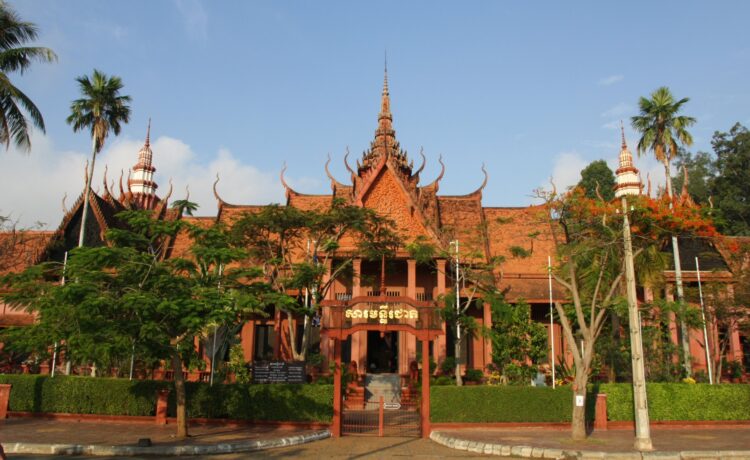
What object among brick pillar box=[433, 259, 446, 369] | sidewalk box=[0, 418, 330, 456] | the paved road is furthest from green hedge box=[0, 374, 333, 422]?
brick pillar box=[433, 259, 446, 369]

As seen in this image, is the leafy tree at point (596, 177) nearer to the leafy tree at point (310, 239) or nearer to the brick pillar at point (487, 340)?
the brick pillar at point (487, 340)

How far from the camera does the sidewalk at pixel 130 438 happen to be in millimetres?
13984

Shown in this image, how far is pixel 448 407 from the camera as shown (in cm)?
1845

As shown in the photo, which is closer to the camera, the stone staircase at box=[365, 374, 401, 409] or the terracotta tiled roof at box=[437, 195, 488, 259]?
the stone staircase at box=[365, 374, 401, 409]

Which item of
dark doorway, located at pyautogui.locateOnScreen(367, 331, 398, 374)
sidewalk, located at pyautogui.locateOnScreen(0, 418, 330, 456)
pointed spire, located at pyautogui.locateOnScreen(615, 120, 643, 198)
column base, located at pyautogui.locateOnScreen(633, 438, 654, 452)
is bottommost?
sidewalk, located at pyautogui.locateOnScreen(0, 418, 330, 456)

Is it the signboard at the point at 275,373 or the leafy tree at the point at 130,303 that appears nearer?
the leafy tree at the point at 130,303

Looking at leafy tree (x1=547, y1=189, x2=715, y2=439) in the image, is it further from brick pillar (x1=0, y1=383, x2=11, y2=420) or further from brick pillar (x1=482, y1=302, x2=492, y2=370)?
brick pillar (x1=0, y1=383, x2=11, y2=420)

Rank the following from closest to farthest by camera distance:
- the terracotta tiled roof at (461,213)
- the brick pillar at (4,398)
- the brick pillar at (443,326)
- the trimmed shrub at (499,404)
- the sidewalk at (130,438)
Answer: the sidewalk at (130,438) → the trimmed shrub at (499,404) → the brick pillar at (4,398) → the brick pillar at (443,326) → the terracotta tiled roof at (461,213)

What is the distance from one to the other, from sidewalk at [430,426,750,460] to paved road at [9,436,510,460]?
2.35ft

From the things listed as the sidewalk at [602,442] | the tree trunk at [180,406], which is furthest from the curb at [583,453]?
the tree trunk at [180,406]

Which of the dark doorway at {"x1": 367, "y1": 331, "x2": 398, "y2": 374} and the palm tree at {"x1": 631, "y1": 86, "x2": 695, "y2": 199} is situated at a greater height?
the palm tree at {"x1": 631, "y1": 86, "x2": 695, "y2": 199}

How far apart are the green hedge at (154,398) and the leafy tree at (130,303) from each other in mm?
2433

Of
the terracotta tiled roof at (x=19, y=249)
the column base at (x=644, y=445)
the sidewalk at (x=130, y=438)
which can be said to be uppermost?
the terracotta tiled roof at (x=19, y=249)

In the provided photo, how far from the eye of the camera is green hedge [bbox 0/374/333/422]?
59.8ft
